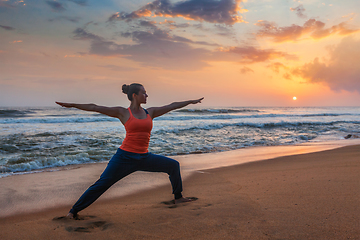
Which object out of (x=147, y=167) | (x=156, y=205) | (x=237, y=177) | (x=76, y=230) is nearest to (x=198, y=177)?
(x=237, y=177)

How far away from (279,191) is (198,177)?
217 cm

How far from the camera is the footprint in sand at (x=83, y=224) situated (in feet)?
9.71

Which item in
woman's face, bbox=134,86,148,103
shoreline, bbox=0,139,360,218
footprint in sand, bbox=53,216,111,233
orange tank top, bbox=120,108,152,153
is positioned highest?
woman's face, bbox=134,86,148,103

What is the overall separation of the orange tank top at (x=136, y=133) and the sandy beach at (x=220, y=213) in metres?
0.96

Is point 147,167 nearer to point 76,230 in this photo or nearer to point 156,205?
point 156,205

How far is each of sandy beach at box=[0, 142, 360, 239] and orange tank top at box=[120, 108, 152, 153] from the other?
3.14ft

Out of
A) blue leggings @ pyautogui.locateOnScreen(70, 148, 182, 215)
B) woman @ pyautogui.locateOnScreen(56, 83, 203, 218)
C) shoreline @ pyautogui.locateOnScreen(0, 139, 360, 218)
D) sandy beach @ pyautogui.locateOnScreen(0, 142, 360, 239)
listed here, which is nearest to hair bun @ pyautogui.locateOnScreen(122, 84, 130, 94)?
woman @ pyautogui.locateOnScreen(56, 83, 203, 218)

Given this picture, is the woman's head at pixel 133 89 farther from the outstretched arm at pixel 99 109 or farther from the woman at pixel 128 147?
the outstretched arm at pixel 99 109

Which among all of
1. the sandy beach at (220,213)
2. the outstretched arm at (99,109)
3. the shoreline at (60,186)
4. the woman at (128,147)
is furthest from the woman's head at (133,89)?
the shoreline at (60,186)

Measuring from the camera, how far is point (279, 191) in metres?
4.08

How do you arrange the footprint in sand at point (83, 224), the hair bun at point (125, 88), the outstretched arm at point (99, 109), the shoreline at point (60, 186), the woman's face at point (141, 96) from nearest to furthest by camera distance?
1. the footprint in sand at point (83, 224)
2. the outstretched arm at point (99, 109)
3. the woman's face at point (141, 96)
4. the hair bun at point (125, 88)
5. the shoreline at point (60, 186)

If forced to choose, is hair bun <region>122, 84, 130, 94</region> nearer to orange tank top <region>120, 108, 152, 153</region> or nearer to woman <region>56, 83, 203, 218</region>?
woman <region>56, 83, 203, 218</region>

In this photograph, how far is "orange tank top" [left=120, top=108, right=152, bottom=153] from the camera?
3.36 m

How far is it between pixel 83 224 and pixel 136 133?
4.43 ft
